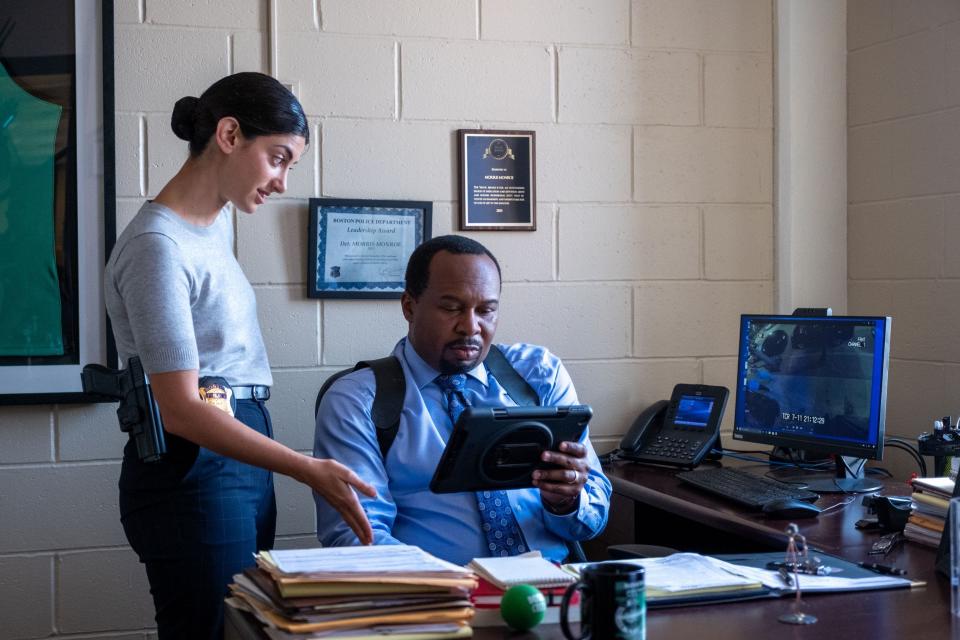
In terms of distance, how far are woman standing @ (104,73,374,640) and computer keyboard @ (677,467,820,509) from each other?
0.98 metres

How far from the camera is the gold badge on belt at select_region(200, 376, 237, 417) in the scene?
208 cm

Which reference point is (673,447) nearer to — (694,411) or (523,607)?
(694,411)

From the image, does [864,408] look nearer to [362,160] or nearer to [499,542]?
[499,542]

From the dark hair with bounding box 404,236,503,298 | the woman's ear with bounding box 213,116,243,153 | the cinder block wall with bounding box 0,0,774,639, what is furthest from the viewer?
the cinder block wall with bounding box 0,0,774,639

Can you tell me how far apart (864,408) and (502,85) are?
53.6 inches

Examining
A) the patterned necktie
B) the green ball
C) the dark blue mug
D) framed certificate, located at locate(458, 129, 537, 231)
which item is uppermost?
framed certificate, located at locate(458, 129, 537, 231)

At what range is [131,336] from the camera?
7.02 ft

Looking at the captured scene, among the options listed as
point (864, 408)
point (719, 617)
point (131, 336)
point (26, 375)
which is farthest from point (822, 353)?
point (26, 375)

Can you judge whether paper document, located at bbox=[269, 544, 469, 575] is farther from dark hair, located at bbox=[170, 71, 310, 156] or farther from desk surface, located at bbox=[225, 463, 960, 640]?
dark hair, located at bbox=[170, 71, 310, 156]

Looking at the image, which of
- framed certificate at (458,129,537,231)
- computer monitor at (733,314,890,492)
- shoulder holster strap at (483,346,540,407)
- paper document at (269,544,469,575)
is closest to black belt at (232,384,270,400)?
shoulder holster strap at (483,346,540,407)

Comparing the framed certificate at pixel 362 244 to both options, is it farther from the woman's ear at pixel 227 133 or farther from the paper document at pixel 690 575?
the paper document at pixel 690 575

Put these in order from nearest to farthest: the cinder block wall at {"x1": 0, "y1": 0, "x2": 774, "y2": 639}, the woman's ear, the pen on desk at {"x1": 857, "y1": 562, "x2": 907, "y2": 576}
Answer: the pen on desk at {"x1": 857, "y1": 562, "x2": 907, "y2": 576}, the woman's ear, the cinder block wall at {"x1": 0, "y1": 0, "x2": 774, "y2": 639}

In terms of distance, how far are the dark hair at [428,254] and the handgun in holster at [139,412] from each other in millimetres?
641

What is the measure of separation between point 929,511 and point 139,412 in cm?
150
